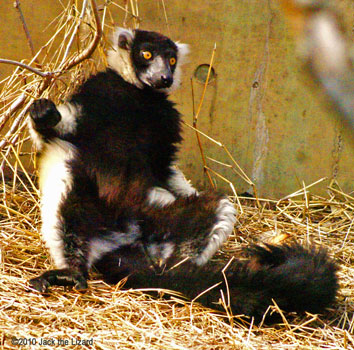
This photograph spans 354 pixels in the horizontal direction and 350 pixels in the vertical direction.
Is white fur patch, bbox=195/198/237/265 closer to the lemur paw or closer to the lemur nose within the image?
the lemur nose

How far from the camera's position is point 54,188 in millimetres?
3064

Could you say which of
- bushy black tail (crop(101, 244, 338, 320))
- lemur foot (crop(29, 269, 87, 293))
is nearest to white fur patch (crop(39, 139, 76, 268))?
lemur foot (crop(29, 269, 87, 293))

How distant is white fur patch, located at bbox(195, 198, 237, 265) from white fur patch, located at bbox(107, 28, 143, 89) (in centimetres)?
121

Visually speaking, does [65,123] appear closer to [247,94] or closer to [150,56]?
[150,56]

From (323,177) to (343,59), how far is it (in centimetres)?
461

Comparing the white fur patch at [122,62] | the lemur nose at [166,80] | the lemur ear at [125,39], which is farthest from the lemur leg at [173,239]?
the lemur ear at [125,39]

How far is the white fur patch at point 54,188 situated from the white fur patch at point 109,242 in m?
0.18

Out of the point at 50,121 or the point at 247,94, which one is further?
the point at 247,94

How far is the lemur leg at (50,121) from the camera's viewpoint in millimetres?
3139

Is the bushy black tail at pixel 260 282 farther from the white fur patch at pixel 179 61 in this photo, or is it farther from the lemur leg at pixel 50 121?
the white fur patch at pixel 179 61

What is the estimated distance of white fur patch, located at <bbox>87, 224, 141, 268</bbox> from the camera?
119 inches

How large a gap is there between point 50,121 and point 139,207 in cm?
79

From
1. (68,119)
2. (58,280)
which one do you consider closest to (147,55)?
(68,119)

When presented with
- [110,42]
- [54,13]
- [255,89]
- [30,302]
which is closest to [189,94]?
[255,89]
